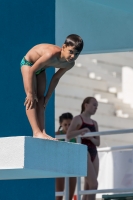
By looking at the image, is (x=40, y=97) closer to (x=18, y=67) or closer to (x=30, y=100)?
(x=30, y=100)

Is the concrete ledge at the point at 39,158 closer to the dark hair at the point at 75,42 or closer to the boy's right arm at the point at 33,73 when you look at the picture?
the boy's right arm at the point at 33,73

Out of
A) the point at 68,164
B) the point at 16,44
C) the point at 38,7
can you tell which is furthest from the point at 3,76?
the point at 68,164

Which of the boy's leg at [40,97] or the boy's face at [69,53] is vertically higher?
the boy's face at [69,53]

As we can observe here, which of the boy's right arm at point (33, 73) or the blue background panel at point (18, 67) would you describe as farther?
the blue background panel at point (18, 67)

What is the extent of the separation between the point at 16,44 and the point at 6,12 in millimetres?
376

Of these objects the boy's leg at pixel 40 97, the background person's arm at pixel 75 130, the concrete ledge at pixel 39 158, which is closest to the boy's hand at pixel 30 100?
the boy's leg at pixel 40 97

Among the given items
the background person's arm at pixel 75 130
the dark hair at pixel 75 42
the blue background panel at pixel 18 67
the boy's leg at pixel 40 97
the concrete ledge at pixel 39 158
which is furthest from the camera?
the background person's arm at pixel 75 130

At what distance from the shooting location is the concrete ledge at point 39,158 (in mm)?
6160

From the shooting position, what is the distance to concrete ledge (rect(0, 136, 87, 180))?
6160 mm

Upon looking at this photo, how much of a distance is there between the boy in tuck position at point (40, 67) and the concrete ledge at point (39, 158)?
0.66ft

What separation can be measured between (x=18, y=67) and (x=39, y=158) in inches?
→ 74.5

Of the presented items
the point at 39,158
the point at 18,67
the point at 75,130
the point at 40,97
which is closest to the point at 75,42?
the point at 40,97

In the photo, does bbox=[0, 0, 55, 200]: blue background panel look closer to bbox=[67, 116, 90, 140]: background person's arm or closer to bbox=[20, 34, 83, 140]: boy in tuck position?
bbox=[67, 116, 90, 140]: background person's arm

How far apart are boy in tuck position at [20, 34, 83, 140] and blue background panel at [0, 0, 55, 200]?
1128 mm
